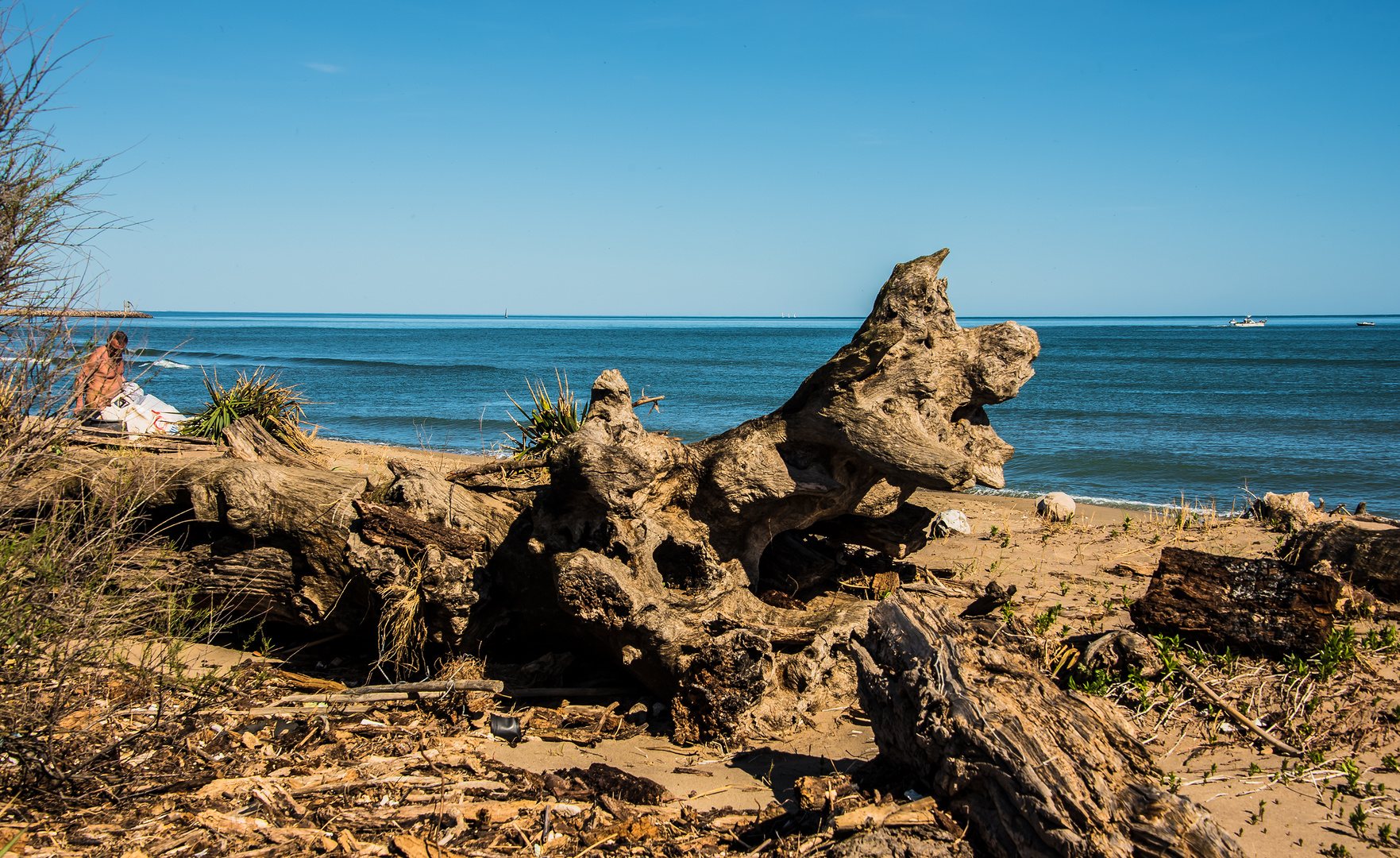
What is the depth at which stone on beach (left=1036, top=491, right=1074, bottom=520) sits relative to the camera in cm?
995

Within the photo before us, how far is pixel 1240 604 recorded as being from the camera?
521 cm

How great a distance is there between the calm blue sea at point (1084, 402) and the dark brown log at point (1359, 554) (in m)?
7.12

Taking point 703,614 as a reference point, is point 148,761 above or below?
below

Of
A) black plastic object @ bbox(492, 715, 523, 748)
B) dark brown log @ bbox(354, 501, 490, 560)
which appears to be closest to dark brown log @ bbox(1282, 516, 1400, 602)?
black plastic object @ bbox(492, 715, 523, 748)

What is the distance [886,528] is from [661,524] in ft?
6.54

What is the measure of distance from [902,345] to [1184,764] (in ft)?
9.08

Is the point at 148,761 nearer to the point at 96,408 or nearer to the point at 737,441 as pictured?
the point at 96,408

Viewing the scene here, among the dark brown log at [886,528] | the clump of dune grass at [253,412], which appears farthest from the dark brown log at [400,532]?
the clump of dune grass at [253,412]

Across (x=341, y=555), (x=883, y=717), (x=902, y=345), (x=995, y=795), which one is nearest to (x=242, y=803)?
(x=341, y=555)

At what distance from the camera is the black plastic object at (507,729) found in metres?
4.66

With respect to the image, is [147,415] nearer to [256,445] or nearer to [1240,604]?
[256,445]

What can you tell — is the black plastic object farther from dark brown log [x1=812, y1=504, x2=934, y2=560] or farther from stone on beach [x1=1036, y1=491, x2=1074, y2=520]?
stone on beach [x1=1036, y1=491, x2=1074, y2=520]

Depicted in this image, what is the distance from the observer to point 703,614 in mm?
4926

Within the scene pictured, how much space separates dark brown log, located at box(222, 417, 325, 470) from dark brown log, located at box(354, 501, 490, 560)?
2.27 meters
